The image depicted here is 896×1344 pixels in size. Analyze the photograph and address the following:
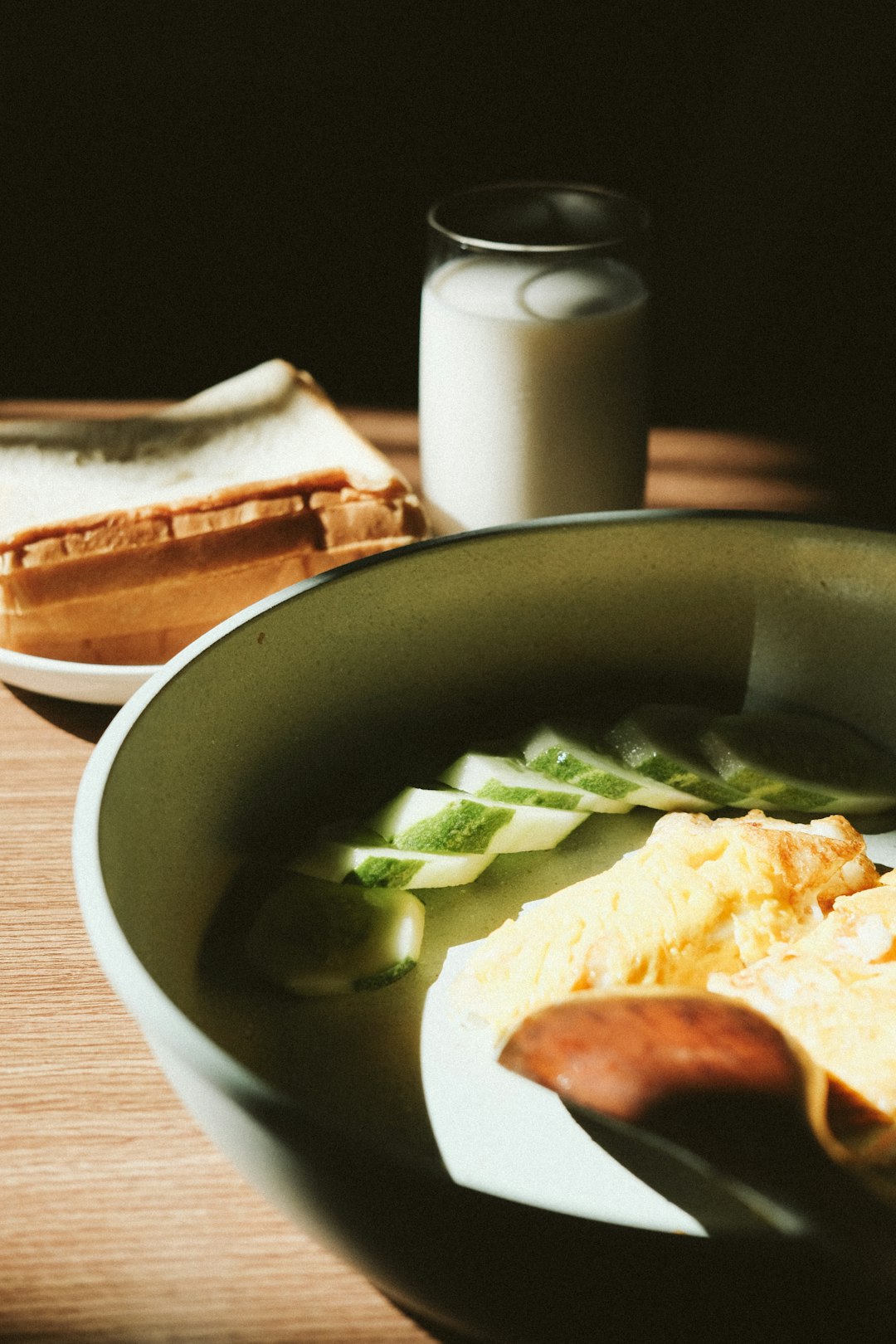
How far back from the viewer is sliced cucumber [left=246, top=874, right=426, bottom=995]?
0.69m

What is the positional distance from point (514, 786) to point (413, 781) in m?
0.09

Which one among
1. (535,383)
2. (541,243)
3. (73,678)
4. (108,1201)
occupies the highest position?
(541,243)

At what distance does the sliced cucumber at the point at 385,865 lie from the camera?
760mm

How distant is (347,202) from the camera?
255 centimetres

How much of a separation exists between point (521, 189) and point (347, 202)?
4.60ft

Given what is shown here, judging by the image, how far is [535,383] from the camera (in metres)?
1.18

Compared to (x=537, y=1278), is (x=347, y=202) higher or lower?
higher

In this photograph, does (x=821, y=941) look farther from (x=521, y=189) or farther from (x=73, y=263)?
(x=73, y=263)

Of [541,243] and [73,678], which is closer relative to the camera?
[73,678]

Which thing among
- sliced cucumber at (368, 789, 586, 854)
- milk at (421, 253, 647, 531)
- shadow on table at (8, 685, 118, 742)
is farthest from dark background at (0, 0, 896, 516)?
sliced cucumber at (368, 789, 586, 854)

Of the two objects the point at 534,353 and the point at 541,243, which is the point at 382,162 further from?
the point at 534,353

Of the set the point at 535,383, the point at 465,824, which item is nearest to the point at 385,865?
the point at 465,824

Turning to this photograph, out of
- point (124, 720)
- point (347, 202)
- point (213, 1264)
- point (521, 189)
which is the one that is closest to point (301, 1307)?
point (213, 1264)

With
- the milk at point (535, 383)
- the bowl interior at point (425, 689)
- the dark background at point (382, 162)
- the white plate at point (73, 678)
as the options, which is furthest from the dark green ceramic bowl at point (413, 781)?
the dark background at point (382, 162)
